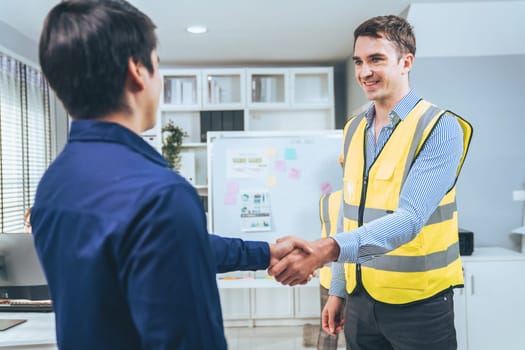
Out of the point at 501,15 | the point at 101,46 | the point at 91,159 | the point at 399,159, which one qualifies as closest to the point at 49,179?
the point at 91,159

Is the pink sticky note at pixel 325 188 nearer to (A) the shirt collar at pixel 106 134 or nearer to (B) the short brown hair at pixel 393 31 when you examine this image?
(B) the short brown hair at pixel 393 31

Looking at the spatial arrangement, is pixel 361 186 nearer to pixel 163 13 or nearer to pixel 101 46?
pixel 101 46

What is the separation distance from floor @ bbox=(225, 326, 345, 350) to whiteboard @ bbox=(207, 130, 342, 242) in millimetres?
978

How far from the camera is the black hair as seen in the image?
0.69 meters

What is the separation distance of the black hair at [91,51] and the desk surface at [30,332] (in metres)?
1.51

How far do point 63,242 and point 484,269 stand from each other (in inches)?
119

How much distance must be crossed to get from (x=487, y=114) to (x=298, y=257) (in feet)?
9.24

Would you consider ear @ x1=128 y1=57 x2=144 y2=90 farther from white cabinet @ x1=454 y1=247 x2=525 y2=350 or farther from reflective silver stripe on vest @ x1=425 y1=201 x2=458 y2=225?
white cabinet @ x1=454 y1=247 x2=525 y2=350

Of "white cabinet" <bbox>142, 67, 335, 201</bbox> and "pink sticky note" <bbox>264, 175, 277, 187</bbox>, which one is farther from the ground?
"white cabinet" <bbox>142, 67, 335, 201</bbox>

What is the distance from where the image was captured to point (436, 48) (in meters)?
3.52

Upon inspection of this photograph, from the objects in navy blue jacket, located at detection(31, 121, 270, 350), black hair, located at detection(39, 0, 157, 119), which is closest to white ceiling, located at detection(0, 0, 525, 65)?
black hair, located at detection(39, 0, 157, 119)

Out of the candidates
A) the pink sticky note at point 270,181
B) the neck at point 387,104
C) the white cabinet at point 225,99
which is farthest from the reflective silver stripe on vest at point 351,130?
the white cabinet at point 225,99

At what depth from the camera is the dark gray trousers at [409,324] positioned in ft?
4.50

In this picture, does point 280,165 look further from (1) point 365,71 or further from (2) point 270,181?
(1) point 365,71
